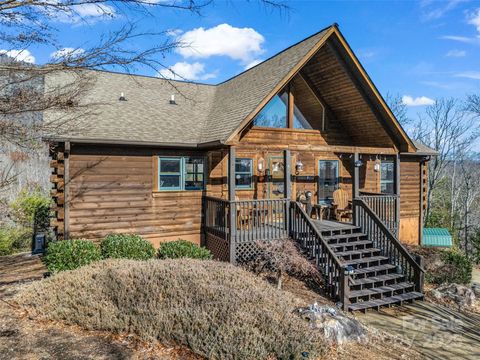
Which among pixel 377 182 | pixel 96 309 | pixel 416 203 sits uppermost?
pixel 377 182

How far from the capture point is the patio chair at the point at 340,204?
485 inches

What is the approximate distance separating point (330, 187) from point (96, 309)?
32.6 ft

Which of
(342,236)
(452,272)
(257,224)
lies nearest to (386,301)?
(342,236)

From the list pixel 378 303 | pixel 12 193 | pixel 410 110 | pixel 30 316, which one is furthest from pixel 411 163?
pixel 12 193

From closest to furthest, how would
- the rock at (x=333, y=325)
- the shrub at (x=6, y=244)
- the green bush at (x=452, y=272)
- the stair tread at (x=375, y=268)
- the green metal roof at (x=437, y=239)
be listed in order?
1. the rock at (x=333, y=325)
2. the stair tread at (x=375, y=268)
3. the green bush at (x=452, y=272)
4. the shrub at (x=6, y=244)
5. the green metal roof at (x=437, y=239)

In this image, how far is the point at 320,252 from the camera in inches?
362

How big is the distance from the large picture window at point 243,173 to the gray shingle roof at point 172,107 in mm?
1696

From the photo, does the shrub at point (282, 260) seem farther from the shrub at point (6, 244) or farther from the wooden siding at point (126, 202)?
the shrub at point (6, 244)

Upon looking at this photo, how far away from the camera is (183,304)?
5.87m

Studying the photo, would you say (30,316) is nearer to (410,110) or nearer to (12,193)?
(12,193)

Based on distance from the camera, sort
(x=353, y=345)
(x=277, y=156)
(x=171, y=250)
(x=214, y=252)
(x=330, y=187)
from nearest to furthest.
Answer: (x=353, y=345) → (x=171, y=250) → (x=214, y=252) → (x=277, y=156) → (x=330, y=187)

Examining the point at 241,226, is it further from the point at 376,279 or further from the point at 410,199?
the point at 410,199

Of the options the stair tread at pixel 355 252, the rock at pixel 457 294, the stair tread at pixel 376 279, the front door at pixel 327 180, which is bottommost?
the rock at pixel 457 294

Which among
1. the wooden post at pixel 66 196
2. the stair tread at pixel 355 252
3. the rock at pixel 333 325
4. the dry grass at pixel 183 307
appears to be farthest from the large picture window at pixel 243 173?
the rock at pixel 333 325
